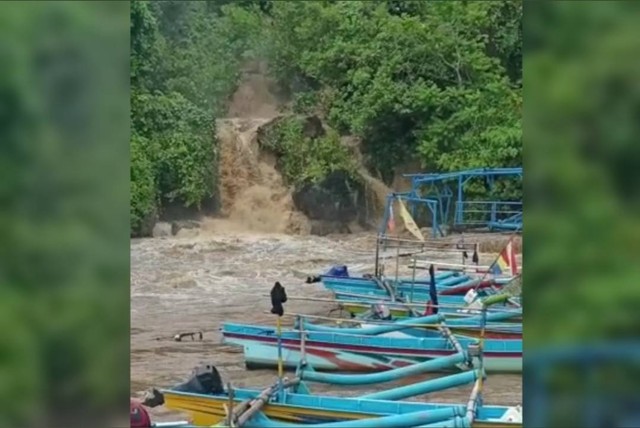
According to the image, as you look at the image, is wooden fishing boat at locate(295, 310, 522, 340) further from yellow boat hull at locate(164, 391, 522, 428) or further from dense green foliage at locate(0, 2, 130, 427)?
dense green foliage at locate(0, 2, 130, 427)

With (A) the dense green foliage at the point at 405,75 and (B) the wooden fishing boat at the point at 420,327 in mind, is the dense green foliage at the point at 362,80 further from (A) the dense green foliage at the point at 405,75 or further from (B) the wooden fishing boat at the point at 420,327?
(B) the wooden fishing boat at the point at 420,327

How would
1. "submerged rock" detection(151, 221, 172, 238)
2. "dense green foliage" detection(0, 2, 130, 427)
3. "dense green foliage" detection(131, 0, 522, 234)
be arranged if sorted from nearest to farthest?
"dense green foliage" detection(0, 2, 130, 427), "submerged rock" detection(151, 221, 172, 238), "dense green foliage" detection(131, 0, 522, 234)

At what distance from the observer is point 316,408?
2215 mm

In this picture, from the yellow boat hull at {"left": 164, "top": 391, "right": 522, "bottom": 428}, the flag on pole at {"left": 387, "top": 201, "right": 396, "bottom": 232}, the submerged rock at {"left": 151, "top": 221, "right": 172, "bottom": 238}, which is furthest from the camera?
the flag on pole at {"left": 387, "top": 201, "right": 396, "bottom": 232}

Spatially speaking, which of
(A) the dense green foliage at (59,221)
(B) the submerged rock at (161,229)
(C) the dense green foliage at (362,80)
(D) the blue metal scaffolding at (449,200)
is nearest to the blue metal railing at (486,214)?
(D) the blue metal scaffolding at (449,200)

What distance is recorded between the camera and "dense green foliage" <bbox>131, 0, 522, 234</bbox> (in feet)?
8.26

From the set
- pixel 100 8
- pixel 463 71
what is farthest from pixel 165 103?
pixel 100 8

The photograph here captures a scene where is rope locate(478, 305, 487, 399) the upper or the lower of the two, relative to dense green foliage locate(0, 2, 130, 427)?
lower

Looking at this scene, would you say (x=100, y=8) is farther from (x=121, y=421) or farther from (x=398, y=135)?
(x=398, y=135)

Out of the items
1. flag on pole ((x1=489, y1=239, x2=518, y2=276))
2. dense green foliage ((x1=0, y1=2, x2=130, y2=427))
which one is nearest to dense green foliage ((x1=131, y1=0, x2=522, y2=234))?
flag on pole ((x1=489, y1=239, x2=518, y2=276))

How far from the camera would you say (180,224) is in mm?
2521

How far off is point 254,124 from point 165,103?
448 millimetres

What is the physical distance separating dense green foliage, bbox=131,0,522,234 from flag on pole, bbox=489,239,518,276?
29 cm

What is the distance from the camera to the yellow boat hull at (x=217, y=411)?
217 cm
